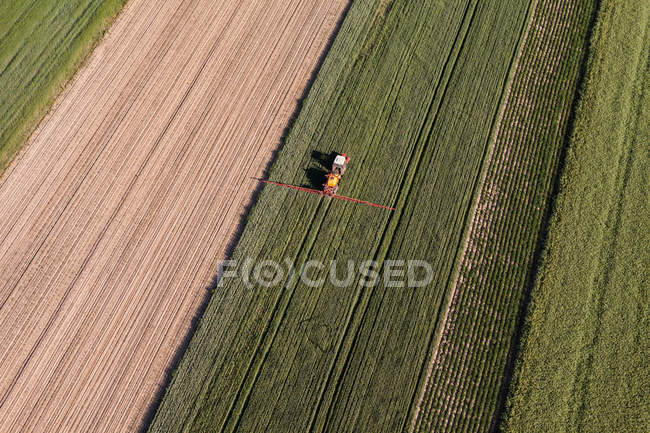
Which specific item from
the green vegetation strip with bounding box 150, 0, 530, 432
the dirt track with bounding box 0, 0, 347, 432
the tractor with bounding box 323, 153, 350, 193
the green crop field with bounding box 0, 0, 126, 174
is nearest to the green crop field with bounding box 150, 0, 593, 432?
the green vegetation strip with bounding box 150, 0, 530, 432

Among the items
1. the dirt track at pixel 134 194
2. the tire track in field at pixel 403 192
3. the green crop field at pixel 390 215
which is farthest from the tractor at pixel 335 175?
the dirt track at pixel 134 194

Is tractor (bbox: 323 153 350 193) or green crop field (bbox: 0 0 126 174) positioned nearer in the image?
tractor (bbox: 323 153 350 193)

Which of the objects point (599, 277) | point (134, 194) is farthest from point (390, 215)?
point (134, 194)

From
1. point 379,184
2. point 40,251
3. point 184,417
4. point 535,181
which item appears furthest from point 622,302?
point 40,251

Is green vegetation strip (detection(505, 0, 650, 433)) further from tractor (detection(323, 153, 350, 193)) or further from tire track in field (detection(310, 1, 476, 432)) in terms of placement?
tractor (detection(323, 153, 350, 193))

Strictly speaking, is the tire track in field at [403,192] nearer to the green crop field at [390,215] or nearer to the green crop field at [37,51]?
the green crop field at [390,215]

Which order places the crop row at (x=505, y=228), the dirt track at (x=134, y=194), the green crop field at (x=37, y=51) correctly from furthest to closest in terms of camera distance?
the green crop field at (x=37, y=51), the dirt track at (x=134, y=194), the crop row at (x=505, y=228)
